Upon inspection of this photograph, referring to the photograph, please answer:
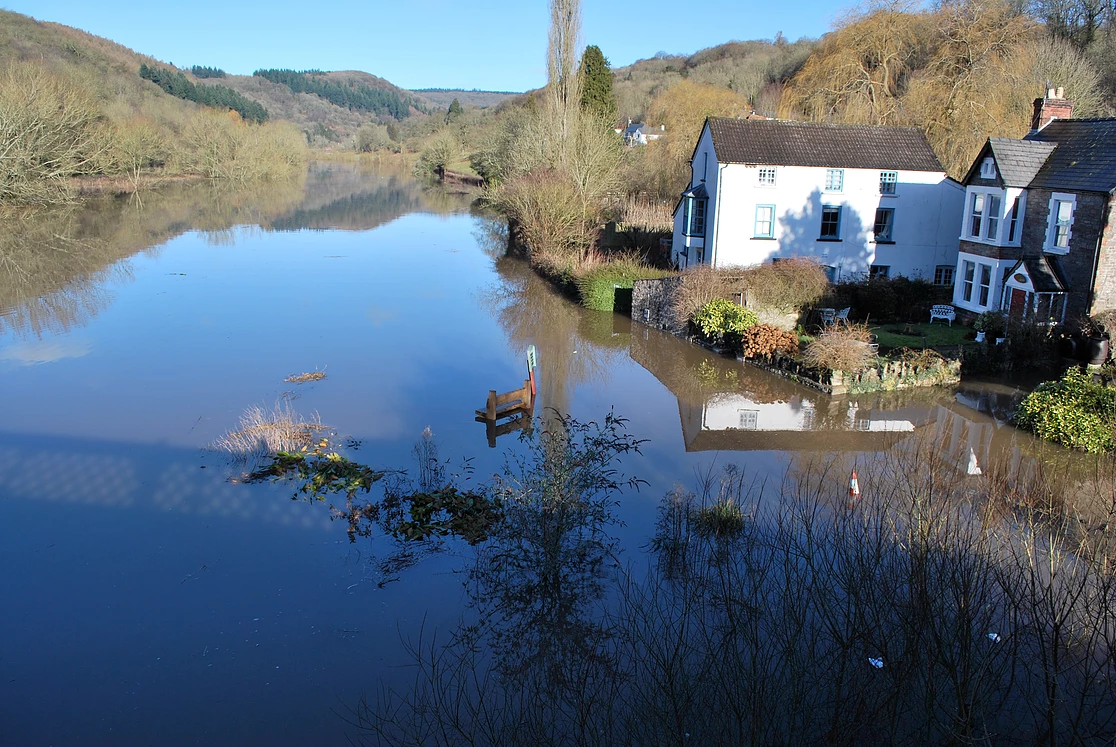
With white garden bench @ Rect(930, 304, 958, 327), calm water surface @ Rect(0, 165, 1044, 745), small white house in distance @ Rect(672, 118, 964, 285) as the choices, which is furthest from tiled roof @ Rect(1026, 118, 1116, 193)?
calm water surface @ Rect(0, 165, 1044, 745)

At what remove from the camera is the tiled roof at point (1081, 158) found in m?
19.5

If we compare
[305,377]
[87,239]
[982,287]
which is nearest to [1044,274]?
[982,287]

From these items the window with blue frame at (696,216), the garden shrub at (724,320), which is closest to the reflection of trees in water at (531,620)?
the garden shrub at (724,320)

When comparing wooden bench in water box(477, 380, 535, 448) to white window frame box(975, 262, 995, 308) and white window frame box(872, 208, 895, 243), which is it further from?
white window frame box(872, 208, 895, 243)

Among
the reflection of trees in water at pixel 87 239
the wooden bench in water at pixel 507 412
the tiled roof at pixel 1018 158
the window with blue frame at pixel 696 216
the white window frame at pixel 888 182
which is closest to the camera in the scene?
the wooden bench in water at pixel 507 412

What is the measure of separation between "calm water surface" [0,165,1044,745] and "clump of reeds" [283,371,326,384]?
296 mm

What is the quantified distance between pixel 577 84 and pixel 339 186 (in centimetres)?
4136

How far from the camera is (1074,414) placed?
47.6ft

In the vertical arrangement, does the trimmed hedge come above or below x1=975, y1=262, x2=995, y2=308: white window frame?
below

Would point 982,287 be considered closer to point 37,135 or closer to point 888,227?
point 888,227

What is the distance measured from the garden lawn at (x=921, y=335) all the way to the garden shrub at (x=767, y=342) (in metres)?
2.73

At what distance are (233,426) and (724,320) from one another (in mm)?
12781

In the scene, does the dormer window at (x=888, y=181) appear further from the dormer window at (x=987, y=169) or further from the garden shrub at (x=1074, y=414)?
the garden shrub at (x=1074, y=414)

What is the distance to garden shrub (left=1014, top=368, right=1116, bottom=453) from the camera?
14.1 meters
